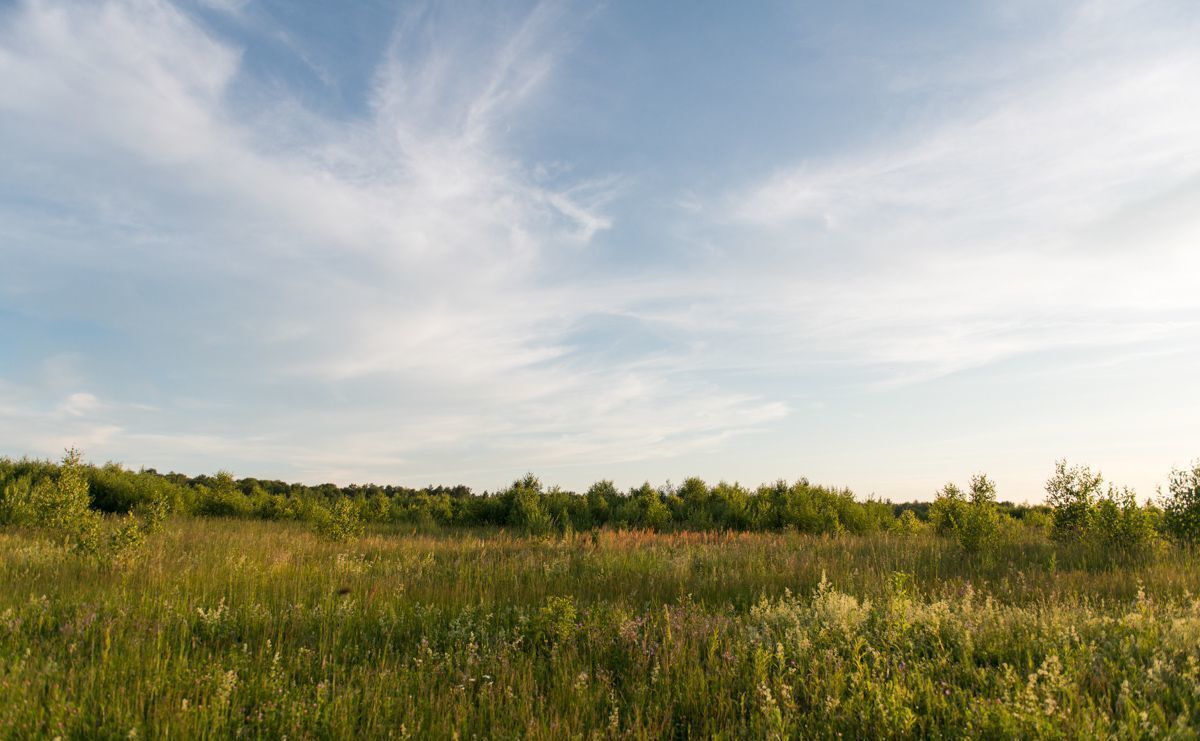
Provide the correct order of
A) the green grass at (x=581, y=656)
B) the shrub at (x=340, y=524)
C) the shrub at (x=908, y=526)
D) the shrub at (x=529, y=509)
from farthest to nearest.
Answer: the shrub at (x=529, y=509)
the shrub at (x=908, y=526)
the shrub at (x=340, y=524)
the green grass at (x=581, y=656)

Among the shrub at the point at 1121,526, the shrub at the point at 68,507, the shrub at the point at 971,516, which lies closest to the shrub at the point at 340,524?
the shrub at the point at 68,507

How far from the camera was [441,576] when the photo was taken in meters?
10.0

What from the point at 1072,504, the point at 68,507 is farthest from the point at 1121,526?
the point at 68,507

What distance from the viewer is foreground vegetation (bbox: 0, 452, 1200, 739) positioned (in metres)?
4.29

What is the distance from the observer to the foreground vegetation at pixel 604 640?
429 cm

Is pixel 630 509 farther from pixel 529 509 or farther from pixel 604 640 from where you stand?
pixel 604 640

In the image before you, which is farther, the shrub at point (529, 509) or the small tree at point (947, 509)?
the shrub at point (529, 509)

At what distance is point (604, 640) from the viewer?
5.98m

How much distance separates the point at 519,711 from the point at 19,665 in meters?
3.94

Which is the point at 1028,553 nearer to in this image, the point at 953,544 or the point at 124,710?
the point at 953,544

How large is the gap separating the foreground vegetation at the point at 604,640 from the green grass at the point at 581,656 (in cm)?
3

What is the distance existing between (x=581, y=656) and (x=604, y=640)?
Answer: 0.32 m

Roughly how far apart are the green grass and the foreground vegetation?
29mm

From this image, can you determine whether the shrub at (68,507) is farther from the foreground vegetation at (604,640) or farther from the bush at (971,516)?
the bush at (971,516)
